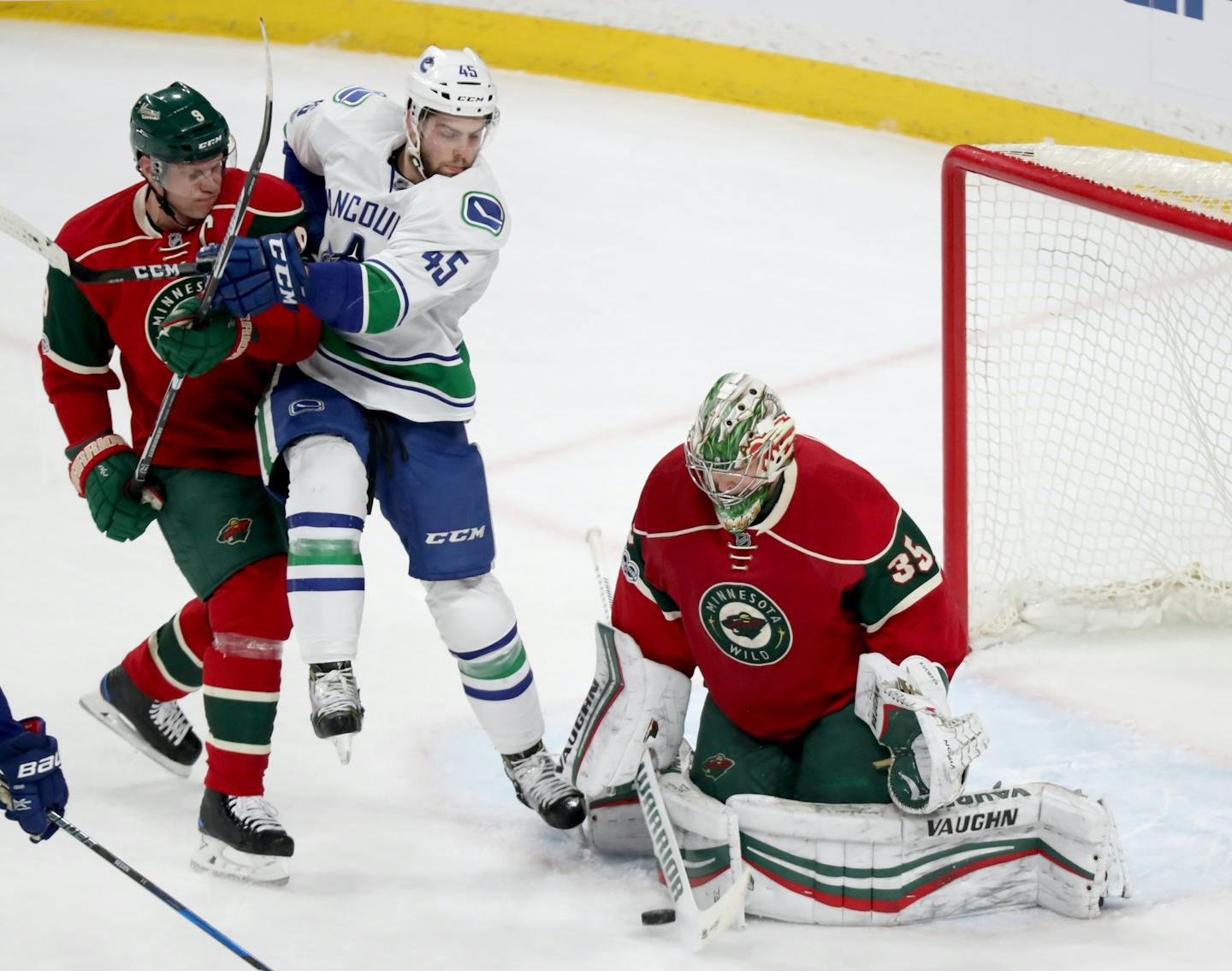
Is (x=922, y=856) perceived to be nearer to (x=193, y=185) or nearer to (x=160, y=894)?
(x=160, y=894)

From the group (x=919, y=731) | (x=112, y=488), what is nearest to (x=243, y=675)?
(x=112, y=488)

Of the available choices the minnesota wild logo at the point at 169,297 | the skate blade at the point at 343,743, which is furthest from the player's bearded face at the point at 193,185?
the skate blade at the point at 343,743

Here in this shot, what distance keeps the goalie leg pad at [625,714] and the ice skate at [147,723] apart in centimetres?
78

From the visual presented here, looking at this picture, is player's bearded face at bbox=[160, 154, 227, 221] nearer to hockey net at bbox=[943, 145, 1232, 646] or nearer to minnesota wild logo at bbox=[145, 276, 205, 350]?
minnesota wild logo at bbox=[145, 276, 205, 350]

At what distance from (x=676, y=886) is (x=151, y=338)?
115 cm

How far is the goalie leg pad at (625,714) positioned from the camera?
2750 mm

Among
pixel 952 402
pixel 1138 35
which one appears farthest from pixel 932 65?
pixel 952 402

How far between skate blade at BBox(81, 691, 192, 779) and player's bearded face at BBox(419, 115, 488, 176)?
45.4 inches

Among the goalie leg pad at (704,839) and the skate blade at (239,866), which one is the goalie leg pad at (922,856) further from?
the skate blade at (239,866)

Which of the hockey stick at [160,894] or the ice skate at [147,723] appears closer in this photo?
the hockey stick at [160,894]

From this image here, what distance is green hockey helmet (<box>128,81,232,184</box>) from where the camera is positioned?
2604mm

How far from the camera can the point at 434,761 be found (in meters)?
3.23

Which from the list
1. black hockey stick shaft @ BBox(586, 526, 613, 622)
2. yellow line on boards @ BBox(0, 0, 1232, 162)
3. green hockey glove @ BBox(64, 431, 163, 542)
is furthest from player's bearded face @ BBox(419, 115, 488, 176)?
yellow line on boards @ BBox(0, 0, 1232, 162)

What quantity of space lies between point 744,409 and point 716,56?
4535 millimetres
